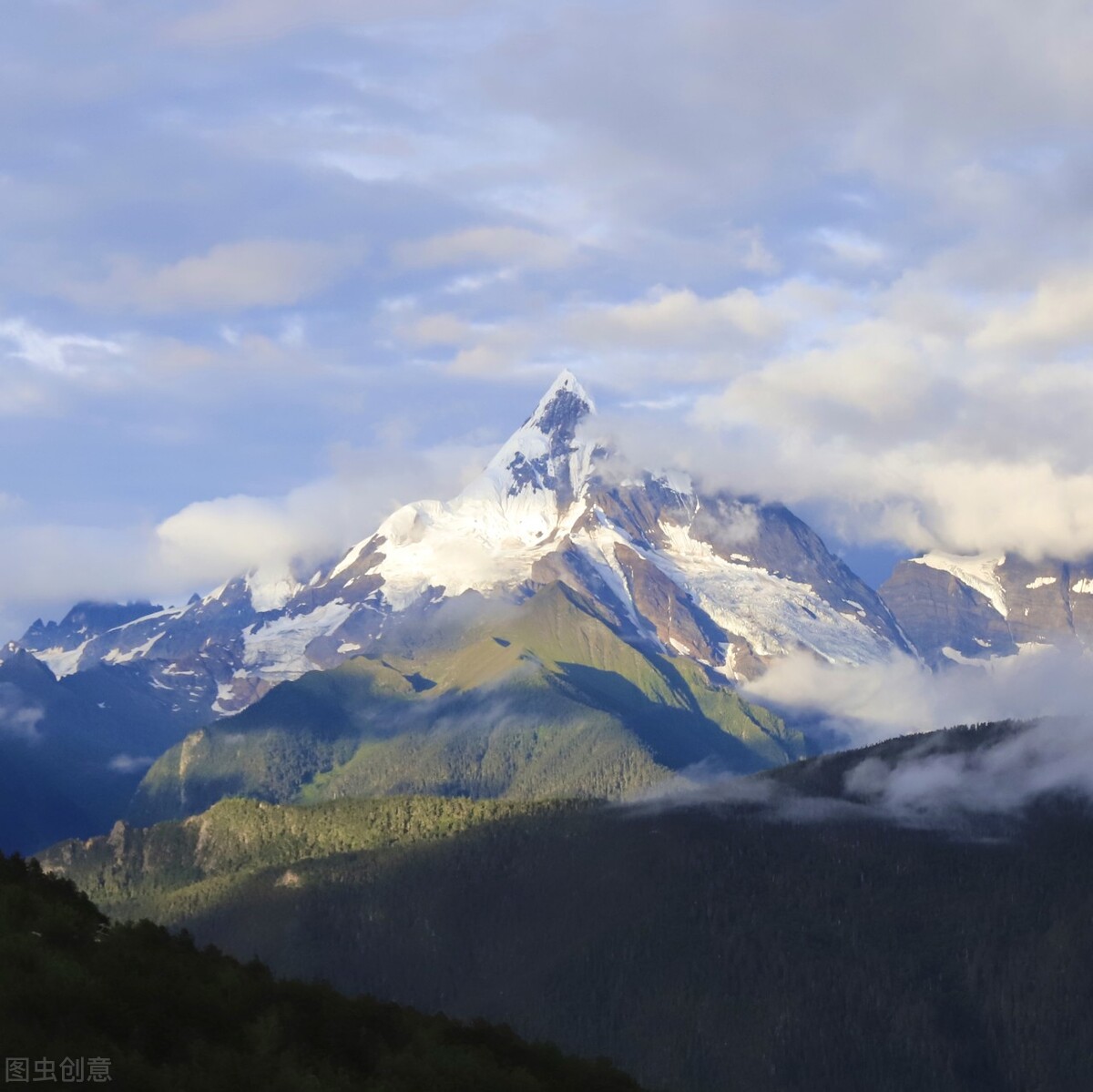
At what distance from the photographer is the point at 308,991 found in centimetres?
13588

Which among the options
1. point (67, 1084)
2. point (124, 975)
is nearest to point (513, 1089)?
point (124, 975)

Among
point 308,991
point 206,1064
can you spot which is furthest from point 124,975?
point 308,991

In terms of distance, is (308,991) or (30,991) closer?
(30,991)

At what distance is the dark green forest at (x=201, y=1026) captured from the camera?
352ft

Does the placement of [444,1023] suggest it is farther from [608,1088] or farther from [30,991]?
[30,991]

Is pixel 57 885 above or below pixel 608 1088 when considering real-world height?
above

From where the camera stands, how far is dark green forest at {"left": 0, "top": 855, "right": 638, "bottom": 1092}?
107312mm

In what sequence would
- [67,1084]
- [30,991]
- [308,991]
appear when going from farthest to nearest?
1. [308,991]
2. [30,991]
3. [67,1084]

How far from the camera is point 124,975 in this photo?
118812 mm

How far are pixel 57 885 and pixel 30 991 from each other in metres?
41.5

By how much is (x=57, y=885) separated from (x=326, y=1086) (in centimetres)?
4588

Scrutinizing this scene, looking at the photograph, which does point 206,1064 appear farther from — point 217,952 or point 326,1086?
point 217,952

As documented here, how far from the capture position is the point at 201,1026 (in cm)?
11912

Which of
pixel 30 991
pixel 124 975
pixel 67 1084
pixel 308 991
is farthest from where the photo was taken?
pixel 308 991
